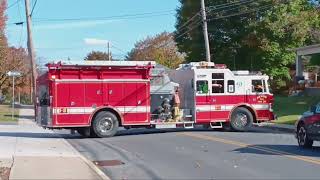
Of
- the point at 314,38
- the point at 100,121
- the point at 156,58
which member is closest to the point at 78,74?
the point at 100,121

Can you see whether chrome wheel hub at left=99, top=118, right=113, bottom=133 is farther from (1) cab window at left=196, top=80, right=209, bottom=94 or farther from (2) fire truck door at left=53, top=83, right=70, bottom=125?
(1) cab window at left=196, top=80, right=209, bottom=94

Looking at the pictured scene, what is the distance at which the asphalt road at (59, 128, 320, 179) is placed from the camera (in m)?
13.0

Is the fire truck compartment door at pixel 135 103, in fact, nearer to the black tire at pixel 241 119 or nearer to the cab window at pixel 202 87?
the cab window at pixel 202 87

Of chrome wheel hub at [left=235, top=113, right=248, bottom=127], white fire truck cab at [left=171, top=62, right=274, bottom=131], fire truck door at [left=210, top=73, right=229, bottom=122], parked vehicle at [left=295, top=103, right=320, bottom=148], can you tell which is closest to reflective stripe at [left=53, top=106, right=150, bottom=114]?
white fire truck cab at [left=171, top=62, right=274, bottom=131]

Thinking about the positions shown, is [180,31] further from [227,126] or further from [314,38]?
[227,126]

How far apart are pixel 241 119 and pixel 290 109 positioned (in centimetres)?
1273

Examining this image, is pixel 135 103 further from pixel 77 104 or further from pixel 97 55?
pixel 97 55

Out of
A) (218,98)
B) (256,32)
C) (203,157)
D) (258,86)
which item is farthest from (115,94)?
(256,32)

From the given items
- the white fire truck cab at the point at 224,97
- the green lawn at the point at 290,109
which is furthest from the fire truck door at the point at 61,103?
the green lawn at the point at 290,109

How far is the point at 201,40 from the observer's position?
5503 centimetres

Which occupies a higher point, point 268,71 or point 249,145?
point 268,71

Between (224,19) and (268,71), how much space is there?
6.04 meters

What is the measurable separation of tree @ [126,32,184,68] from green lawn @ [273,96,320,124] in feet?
134

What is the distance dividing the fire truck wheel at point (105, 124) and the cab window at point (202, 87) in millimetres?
4176
